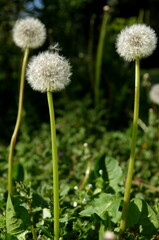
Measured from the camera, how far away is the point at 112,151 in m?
3.41

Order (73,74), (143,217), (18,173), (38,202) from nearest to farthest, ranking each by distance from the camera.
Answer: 1. (143,217)
2. (38,202)
3. (18,173)
4. (73,74)

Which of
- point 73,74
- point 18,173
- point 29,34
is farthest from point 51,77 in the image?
point 73,74

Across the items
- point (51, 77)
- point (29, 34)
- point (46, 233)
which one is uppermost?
point (29, 34)

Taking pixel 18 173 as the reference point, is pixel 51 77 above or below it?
above

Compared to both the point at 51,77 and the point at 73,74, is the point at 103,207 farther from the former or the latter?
the point at 73,74

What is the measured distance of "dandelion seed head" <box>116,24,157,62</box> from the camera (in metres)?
1.64

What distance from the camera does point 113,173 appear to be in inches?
88.7

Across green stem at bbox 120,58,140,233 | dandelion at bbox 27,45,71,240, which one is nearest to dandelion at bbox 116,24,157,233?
green stem at bbox 120,58,140,233

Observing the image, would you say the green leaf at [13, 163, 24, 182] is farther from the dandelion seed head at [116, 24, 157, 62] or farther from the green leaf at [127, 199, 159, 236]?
the dandelion seed head at [116, 24, 157, 62]

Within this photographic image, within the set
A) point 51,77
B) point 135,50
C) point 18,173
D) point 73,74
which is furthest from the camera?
point 73,74

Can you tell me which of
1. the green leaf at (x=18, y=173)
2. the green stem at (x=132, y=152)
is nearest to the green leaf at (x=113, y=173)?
the green stem at (x=132, y=152)

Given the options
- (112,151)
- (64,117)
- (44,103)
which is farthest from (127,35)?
(44,103)

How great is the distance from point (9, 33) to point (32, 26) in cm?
261

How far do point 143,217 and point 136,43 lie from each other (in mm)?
848
